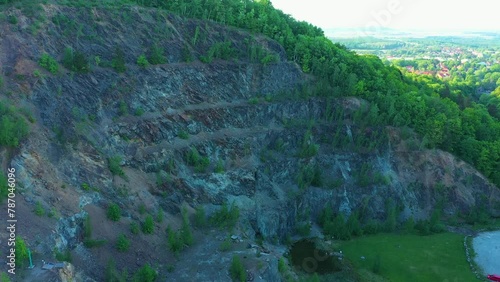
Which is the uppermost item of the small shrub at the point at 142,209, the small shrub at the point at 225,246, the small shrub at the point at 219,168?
the small shrub at the point at 219,168

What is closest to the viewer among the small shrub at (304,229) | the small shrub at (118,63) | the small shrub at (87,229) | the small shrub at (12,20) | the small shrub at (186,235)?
the small shrub at (87,229)

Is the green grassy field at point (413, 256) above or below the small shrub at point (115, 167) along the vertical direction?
below

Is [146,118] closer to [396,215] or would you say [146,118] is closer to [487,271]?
[396,215]

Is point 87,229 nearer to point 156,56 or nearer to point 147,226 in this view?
point 147,226

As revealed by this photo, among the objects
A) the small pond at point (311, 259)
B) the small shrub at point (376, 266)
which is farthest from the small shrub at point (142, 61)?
the small shrub at point (376, 266)

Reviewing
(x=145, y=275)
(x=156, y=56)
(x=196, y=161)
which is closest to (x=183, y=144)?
(x=196, y=161)

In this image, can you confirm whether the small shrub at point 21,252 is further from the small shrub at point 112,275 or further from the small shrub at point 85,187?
the small shrub at point 85,187

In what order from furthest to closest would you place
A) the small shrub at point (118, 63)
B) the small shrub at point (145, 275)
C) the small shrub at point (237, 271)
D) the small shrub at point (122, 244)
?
1. the small shrub at point (118, 63)
2. the small shrub at point (122, 244)
3. the small shrub at point (237, 271)
4. the small shrub at point (145, 275)
